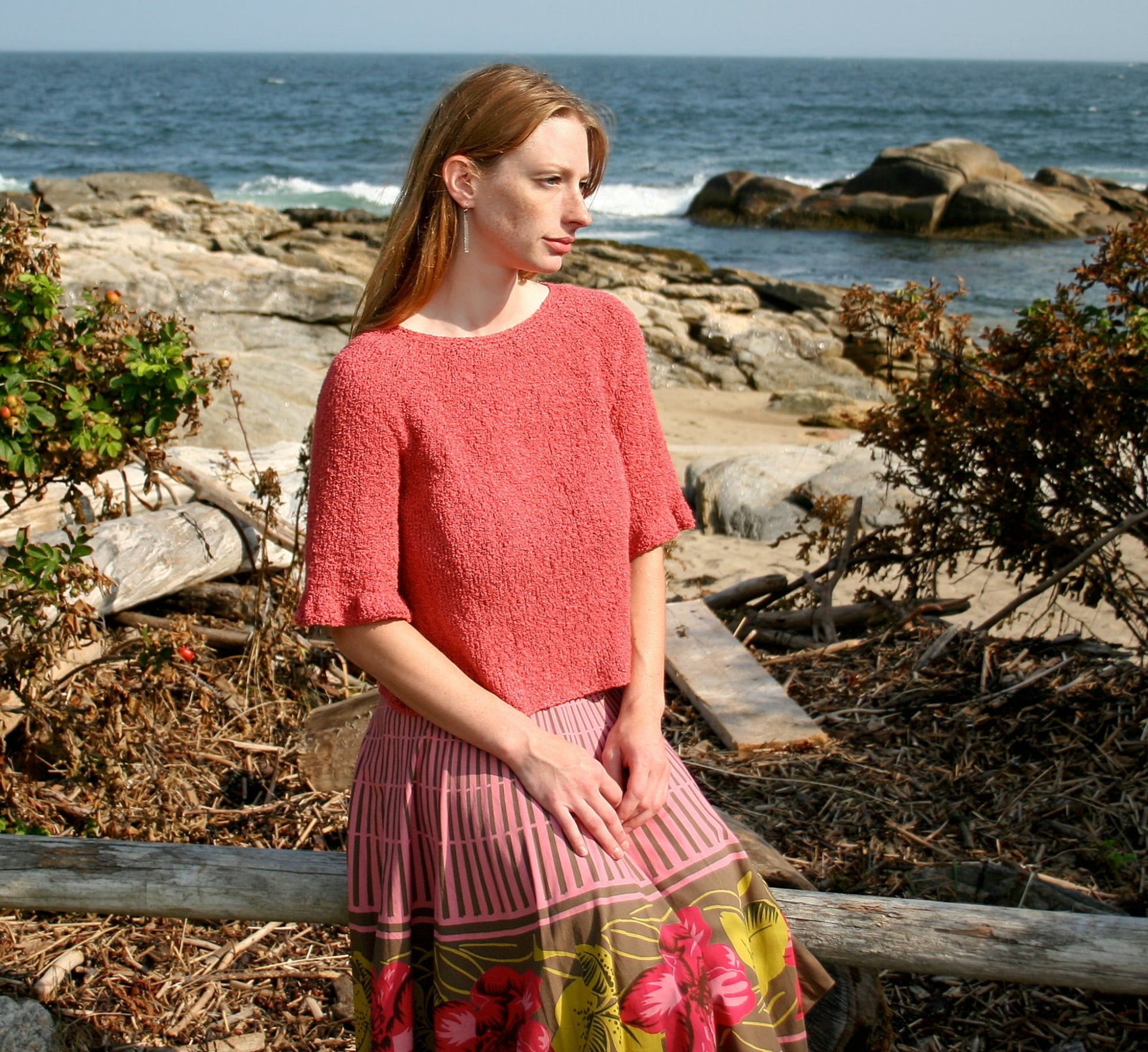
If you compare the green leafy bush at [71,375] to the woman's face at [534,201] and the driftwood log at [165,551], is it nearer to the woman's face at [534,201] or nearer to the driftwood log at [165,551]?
the driftwood log at [165,551]

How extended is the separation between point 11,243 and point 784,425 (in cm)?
972

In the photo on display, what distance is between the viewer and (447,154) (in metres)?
2.13

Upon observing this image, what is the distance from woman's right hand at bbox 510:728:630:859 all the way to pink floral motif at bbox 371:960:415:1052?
1.21 ft

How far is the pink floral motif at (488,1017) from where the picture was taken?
1.84 m

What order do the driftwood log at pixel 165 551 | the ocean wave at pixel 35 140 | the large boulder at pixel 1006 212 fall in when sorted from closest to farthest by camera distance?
the driftwood log at pixel 165 551, the large boulder at pixel 1006 212, the ocean wave at pixel 35 140

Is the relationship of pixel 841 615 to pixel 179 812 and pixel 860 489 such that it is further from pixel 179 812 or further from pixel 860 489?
pixel 860 489

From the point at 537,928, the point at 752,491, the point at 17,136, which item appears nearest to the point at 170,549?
the point at 537,928

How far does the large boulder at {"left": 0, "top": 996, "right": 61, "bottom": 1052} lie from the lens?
2.31 meters

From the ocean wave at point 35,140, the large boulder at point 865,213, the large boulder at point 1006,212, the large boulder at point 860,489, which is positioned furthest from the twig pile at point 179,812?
the ocean wave at point 35,140

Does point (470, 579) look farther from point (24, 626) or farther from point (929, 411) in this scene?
point (929, 411)

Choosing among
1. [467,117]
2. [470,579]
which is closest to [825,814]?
[470,579]

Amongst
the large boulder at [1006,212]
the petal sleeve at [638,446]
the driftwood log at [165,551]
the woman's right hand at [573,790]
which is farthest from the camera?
the large boulder at [1006,212]

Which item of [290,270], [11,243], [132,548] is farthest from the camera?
[290,270]

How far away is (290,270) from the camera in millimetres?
13773
